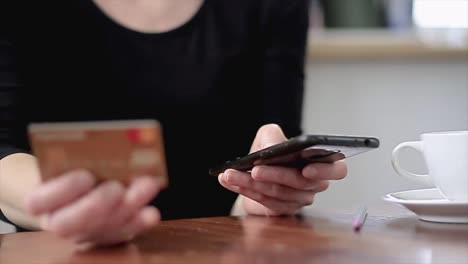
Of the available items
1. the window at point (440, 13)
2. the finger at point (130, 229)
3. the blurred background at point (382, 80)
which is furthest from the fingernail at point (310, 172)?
the window at point (440, 13)

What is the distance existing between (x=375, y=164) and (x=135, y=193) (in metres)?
1.35

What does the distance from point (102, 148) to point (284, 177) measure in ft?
1.10

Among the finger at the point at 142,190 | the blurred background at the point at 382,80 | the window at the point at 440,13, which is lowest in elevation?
the blurred background at the point at 382,80

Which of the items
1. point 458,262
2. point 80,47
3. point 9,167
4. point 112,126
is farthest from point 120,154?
point 80,47

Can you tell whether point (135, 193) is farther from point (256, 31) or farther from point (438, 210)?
point (256, 31)

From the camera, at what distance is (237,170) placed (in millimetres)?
774

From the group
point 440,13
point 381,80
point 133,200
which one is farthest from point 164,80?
point 440,13

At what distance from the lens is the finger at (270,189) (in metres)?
0.77

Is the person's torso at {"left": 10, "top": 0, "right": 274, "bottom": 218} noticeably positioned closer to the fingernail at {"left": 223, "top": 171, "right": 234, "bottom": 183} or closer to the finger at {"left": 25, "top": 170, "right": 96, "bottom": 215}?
the fingernail at {"left": 223, "top": 171, "right": 234, "bottom": 183}

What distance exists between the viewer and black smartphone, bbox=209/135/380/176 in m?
0.59

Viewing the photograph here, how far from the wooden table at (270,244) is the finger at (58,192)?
2.5 inches

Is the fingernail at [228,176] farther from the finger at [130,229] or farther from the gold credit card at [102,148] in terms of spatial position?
the gold credit card at [102,148]

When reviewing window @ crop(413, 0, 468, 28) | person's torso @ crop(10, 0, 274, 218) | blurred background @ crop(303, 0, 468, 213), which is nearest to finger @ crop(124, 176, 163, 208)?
person's torso @ crop(10, 0, 274, 218)

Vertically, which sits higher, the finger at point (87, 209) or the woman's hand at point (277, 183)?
the finger at point (87, 209)
